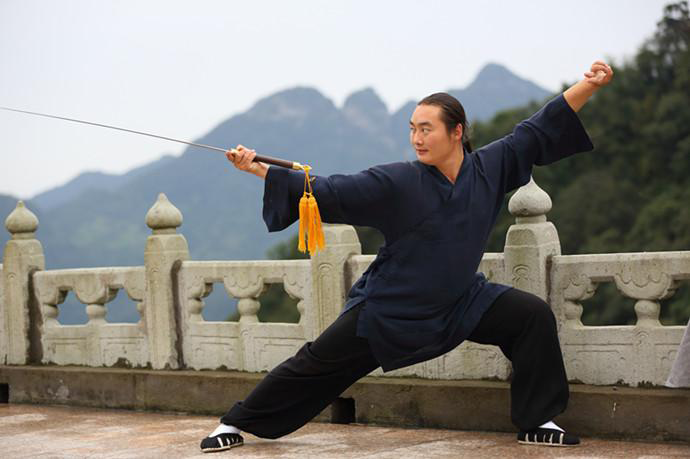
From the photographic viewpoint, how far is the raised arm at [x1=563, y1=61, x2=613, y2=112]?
17.1ft

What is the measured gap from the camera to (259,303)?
23.5 feet

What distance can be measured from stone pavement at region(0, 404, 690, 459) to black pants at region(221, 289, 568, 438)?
16cm

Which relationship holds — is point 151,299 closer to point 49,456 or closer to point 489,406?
point 49,456

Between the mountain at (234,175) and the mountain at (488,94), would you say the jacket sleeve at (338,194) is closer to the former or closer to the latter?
the mountain at (234,175)

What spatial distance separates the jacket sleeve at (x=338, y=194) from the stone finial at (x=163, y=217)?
92.8 inches

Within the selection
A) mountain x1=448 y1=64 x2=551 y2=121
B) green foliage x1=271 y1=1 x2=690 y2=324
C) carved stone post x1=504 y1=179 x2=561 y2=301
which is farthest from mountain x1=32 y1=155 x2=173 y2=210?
carved stone post x1=504 y1=179 x2=561 y2=301

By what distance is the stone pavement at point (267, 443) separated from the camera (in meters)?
5.22

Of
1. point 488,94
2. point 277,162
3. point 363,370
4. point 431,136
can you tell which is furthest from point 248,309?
point 488,94

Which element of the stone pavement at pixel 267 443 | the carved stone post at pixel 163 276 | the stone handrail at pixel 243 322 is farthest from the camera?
the carved stone post at pixel 163 276

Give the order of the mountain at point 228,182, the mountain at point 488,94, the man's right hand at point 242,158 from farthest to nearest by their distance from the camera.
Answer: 1. the mountain at point 488,94
2. the mountain at point 228,182
3. the man's right hand at point 242,158

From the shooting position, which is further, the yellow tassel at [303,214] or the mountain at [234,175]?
the mountain at [234,175]

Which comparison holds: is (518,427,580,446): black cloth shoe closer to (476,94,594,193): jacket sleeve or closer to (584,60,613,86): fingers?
(476,94,594,193): jacket sleeve

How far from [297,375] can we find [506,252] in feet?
4.24

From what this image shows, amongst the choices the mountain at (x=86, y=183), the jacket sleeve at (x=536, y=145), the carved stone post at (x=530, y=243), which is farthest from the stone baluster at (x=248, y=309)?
the mountain at (x=86, y=183)
